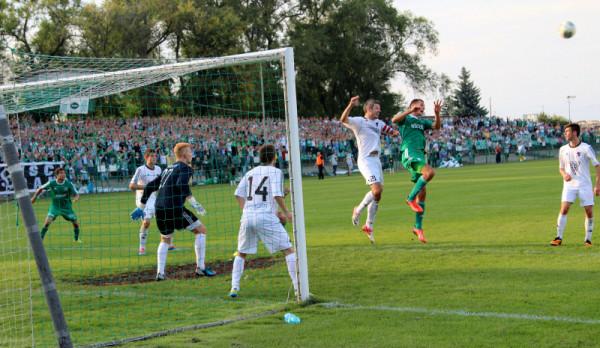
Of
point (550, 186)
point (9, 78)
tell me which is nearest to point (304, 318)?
point (9, 78)

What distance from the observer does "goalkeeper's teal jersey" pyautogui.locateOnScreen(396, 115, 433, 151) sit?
1304 cm

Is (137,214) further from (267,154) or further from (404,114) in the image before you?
(404,114)

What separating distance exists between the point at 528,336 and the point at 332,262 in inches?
203

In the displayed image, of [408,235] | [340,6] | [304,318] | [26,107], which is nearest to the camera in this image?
[304,318]

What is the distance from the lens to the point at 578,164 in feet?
39.2

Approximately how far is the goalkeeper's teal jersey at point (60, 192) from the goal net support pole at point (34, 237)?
12.9 m

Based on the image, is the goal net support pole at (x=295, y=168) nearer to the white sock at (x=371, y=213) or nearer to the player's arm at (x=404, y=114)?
the player's arm at (x=404, y=114)

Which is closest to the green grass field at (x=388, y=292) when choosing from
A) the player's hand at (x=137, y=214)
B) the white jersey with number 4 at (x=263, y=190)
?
the player's hand at (x=137, y=214)

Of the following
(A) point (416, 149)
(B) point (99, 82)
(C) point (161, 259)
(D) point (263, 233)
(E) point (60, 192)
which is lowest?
(C) point (161, 259)

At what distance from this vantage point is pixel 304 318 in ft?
24.7

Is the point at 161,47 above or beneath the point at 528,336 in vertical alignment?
above

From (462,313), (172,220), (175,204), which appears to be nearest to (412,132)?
(175,204)

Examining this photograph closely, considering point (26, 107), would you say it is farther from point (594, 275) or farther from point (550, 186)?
point (550, 186)

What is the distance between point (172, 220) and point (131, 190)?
14.7 feet
